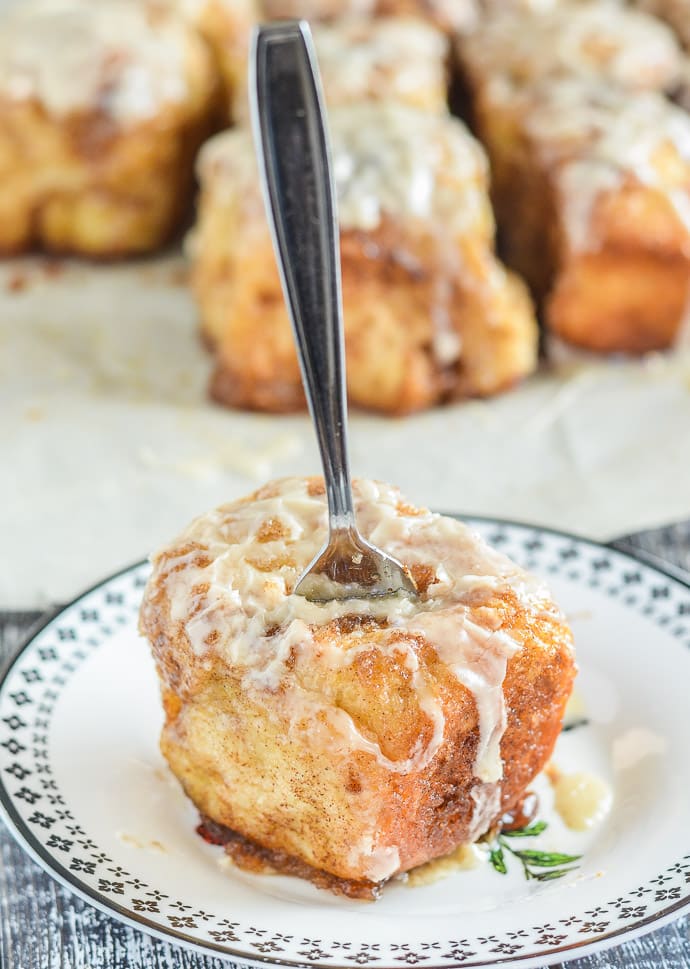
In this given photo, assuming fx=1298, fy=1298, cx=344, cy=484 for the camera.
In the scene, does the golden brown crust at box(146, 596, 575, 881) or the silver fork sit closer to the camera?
the golden brown crust at box(146, 596, 575, 881)

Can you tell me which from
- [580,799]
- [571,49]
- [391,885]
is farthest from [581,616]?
[571,49]

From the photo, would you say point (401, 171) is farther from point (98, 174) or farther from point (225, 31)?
point (225, 31)

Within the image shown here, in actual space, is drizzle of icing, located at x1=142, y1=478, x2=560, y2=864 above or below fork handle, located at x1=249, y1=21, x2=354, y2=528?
below

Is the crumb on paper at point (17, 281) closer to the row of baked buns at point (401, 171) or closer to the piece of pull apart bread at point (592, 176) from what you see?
the row of baked buns at point (401, 171)

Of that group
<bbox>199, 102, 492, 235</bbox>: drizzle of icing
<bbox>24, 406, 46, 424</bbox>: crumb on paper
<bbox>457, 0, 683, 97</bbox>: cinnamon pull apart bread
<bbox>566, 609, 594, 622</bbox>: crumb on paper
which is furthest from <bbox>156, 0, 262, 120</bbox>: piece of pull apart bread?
<bbox>566, 609, 594, 622</bbox>: crumb on paper

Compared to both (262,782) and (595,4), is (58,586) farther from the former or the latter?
(595,4)

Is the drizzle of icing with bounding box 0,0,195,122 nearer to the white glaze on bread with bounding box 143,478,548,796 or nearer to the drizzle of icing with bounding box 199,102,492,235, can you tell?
the drizzle of icing with bounding box 199,102,492,235
